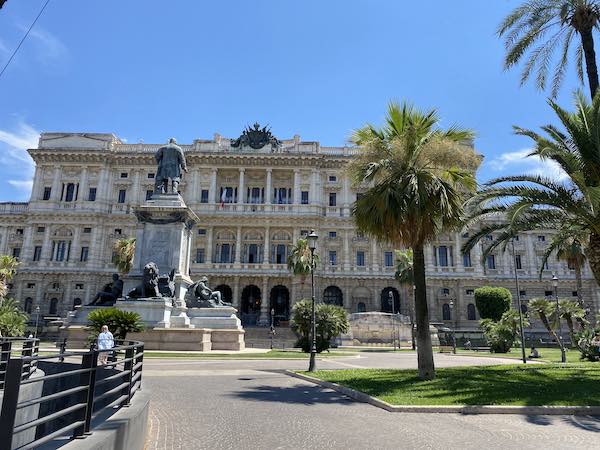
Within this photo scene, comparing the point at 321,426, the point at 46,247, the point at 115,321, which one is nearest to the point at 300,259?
the point at 115,321

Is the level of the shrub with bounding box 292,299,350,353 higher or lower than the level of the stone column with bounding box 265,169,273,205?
lower

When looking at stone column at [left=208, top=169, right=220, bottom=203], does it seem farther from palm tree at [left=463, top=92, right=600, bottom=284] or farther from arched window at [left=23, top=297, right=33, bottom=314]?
palm tree at [left=463, top=92, right=600, bottom=284]

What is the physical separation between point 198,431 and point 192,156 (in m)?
59.6

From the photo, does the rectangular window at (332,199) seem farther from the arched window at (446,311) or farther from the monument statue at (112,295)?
the monument statue at (112,295)

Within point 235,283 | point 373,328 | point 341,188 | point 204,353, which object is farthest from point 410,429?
point 341,188

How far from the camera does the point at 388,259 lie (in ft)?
204

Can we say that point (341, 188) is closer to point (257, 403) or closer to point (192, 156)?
point (192, 156)

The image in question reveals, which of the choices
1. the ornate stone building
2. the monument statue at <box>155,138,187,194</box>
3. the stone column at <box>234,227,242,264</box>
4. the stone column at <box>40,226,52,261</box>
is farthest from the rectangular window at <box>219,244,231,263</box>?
the monument statue at <box>155,138,187,194</box>

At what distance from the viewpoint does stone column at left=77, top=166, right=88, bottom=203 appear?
6359 cm

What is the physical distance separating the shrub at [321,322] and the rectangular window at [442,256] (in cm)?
3437

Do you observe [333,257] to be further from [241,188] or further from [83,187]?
[83,187]

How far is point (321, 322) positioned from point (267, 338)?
16.3 meters

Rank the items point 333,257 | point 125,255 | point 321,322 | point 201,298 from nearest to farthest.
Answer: point 201,298 < point 321,322 < point 125,255 < point 333,257

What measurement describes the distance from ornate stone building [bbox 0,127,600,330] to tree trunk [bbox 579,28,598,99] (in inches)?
1651
